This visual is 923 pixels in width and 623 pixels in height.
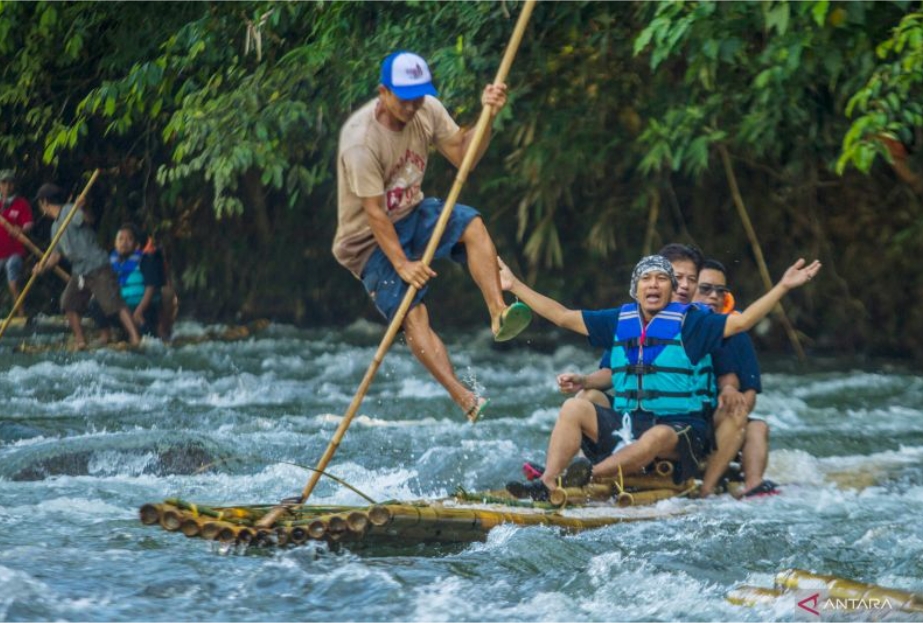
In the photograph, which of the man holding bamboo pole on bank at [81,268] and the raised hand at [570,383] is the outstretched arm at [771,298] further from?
the man holding bamboo pole on bank at [81,268]

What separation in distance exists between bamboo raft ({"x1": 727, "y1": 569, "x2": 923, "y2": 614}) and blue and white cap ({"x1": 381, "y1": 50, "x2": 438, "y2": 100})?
2.19 metres

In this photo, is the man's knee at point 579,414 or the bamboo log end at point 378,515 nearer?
the bamboo log end at point 378,515

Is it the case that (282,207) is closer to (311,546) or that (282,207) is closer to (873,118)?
(873,118)

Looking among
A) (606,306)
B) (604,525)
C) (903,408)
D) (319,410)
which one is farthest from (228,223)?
(604,525)

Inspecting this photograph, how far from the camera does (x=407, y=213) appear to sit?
257 inches

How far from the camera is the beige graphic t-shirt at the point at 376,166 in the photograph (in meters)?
6.22

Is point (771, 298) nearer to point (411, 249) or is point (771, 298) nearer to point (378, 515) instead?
point (411, 249)

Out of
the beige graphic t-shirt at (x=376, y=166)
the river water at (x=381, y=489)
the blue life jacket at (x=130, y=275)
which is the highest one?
the beige graphic t-shirt at (x=376, y=166)

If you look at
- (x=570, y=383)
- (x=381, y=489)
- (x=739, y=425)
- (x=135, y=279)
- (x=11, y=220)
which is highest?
(x=11, y=220)

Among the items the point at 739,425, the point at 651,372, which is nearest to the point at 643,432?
the point at 651,372

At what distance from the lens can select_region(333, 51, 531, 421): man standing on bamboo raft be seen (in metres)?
6.18

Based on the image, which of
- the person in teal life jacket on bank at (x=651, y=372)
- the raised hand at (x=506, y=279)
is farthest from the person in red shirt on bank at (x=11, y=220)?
the person in teal life jacket on bank at (x=651, y=372)

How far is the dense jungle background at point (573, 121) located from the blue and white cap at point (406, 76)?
2.74m

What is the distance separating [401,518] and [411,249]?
4.36ft
